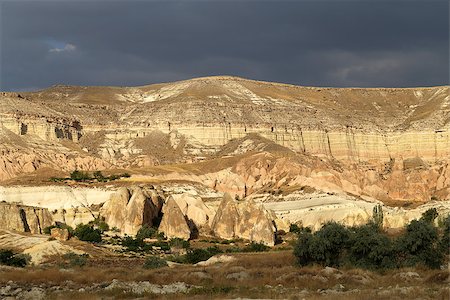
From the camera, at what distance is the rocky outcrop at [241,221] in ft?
310

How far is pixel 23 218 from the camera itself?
314 feet

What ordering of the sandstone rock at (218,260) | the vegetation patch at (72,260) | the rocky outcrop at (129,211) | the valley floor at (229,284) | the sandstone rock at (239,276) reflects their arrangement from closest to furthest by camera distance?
the valley floor at (229,284) → the sandstone rock at (239,276) → the vegetation patch at (72,260) → the sandstone rock at (218,260) → the rocky outcrop at (129,211)

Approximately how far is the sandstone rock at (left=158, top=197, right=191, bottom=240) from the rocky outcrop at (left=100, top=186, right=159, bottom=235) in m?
2.37

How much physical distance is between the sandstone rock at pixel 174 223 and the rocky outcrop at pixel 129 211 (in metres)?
2.37

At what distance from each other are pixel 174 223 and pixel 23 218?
17184 millimetres

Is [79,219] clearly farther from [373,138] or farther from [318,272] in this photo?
[373,138]

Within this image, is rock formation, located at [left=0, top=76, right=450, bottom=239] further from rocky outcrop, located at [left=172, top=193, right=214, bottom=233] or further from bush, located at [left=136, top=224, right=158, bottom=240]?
bush, located at [left=136, top=224, right=158, bottom=240]

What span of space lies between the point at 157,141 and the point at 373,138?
5026 cm

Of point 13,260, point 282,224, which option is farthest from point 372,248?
point 282,224

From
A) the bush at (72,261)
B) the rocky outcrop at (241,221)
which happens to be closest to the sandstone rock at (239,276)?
the bush at (72,261)

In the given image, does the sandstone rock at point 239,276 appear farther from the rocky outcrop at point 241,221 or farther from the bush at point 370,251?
the rocky outcrop at point 241,221

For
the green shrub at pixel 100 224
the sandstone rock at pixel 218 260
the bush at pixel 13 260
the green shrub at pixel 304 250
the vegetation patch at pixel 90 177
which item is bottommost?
the green shrub at pixel 100 224

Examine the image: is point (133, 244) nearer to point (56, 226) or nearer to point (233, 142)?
point (56, 226)

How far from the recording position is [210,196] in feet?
389
